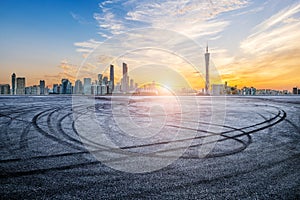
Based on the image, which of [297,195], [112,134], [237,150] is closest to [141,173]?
[297,195]

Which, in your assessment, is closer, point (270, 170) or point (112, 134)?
point (270, 170)

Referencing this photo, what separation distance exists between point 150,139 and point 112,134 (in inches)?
68.0

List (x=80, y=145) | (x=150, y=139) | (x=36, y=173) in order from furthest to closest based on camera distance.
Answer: (x=150, y=139)
(x=80, y=145)
(x=36, y=173)

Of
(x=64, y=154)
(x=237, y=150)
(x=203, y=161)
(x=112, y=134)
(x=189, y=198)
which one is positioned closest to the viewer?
(x=189, y=198)

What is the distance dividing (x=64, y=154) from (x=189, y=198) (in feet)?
12.4

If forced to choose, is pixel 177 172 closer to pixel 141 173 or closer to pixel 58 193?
pixel 141 173

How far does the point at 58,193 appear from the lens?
11.8 feet

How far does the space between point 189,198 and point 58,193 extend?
224 centimetres

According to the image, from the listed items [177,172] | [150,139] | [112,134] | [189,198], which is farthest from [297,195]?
[112,134]

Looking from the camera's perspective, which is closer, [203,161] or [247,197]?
[247,197]

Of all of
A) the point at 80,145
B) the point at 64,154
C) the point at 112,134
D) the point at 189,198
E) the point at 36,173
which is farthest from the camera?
the point at 112,134

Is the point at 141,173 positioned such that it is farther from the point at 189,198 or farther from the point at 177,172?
the point at 189,198

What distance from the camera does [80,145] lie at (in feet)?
22.0

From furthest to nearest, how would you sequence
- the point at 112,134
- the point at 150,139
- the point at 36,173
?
1. the point at 112,134
2. the point at 150,139
3. the point at 36,173
